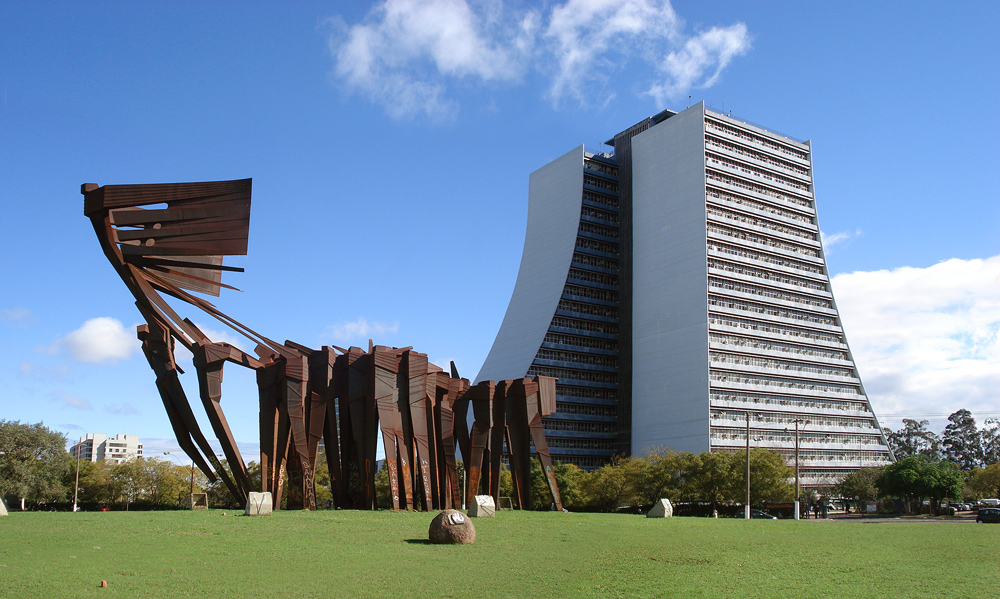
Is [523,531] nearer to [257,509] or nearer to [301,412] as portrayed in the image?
[257,509]

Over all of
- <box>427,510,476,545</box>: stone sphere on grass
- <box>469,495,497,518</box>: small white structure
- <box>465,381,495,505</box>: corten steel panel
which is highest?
<box>465,381,495,505</box>: corten steel panel

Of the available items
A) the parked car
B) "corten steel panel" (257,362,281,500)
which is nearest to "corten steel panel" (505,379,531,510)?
"corten steel panel" (257,362,281,500)

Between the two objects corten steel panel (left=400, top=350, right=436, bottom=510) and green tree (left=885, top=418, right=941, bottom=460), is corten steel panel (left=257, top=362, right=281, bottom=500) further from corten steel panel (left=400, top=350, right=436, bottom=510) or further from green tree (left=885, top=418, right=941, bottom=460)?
green tree (left=885, top=418, right=941, bottom=460)

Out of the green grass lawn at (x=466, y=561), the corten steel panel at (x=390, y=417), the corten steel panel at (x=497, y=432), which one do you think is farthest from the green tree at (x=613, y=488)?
the green grass lawn at (x=466, y=561)

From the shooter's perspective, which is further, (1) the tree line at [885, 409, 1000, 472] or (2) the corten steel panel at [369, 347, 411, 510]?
(1) the tree line at [885, 409, 1000, 472]

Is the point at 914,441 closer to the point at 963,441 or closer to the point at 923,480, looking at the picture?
the point at 963,441

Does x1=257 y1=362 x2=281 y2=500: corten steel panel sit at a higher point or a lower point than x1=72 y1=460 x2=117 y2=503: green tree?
higher

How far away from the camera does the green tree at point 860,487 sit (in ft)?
224

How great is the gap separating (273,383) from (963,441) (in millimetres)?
104774

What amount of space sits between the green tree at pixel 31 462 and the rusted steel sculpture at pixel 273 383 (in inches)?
899

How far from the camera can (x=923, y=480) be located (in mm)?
57781

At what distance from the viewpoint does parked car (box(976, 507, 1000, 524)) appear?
3472cm

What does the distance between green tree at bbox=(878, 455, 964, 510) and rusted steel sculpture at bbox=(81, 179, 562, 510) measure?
132ft

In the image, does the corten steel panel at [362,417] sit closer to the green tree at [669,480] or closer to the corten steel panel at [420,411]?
the corten steel panel at [420,411]
